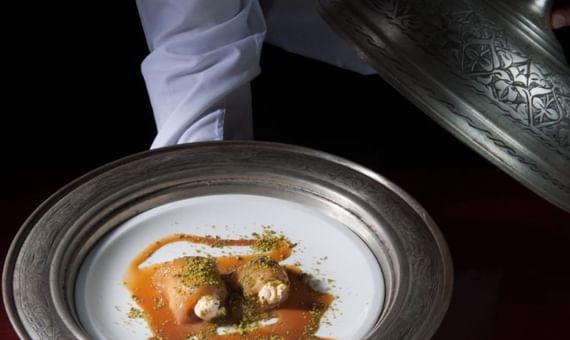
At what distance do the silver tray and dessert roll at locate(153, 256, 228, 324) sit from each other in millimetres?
266

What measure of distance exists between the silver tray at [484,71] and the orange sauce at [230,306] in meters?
0.24

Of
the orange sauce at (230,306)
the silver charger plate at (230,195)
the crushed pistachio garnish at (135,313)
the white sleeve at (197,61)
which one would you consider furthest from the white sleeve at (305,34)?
the crushed pistachio garnish at (135,313)

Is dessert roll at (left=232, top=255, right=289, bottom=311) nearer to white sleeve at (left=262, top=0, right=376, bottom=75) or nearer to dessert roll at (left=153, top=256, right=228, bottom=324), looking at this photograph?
dessert roll at (left=153, top=256, right=228, bottom=324)

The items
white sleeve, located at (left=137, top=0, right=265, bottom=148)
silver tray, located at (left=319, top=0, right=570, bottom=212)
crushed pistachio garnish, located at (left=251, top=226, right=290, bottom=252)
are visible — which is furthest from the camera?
white sleeve, located at (left=137, top=0, right=265, bottom=148)

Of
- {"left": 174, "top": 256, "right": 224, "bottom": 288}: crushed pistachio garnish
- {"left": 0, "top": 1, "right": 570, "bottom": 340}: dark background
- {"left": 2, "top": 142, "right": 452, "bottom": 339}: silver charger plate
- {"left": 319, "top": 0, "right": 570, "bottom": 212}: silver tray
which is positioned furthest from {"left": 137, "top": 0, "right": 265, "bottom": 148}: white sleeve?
{"left": 319, "top": 0, "right": 570, "bottom": 212}: silver tray

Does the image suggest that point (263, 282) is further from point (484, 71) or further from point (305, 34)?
point (305, 34)

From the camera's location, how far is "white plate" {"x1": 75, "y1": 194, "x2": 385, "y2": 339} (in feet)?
2.59

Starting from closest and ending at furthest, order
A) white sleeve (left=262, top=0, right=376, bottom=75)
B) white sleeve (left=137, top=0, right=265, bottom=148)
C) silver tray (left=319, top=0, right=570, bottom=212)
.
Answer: silver tray (left=319, top=0, right=570, bottom=212) → white sleeve (left=137, top=0, right=265, bottom=148) → white sleeve (left=262, top=0, right=376, bottom=75)

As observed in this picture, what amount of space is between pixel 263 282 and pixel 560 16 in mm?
367

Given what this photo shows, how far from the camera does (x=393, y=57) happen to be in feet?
2.31

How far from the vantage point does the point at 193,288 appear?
0.78m

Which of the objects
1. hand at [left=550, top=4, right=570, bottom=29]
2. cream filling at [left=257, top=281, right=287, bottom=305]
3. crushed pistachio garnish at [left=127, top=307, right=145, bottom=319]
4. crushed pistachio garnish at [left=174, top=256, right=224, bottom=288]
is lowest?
crushed pistachio garnish at [left=127, top=307, right=145, bottom=319]

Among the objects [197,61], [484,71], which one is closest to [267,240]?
[484,71]

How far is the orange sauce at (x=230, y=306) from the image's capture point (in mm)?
775
